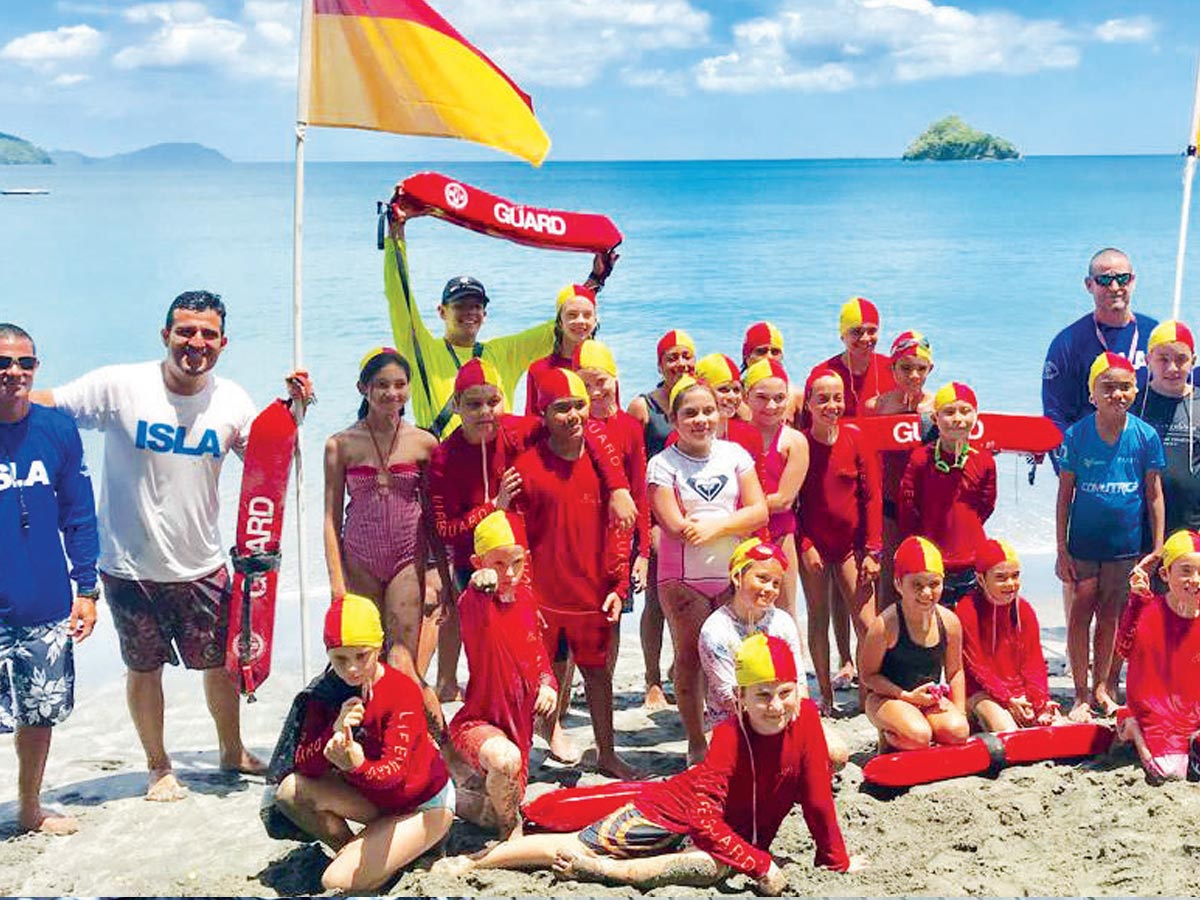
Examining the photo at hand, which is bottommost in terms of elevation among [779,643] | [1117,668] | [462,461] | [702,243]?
[1117,668]

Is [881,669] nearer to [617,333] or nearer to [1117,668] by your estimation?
[1117,668]

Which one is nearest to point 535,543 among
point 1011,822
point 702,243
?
point 1011,822

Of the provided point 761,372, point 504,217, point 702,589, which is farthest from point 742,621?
point 504,217

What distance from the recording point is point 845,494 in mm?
6723

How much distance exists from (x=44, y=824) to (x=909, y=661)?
155 inches

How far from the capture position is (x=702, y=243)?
50.8m

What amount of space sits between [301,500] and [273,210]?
72145 mm

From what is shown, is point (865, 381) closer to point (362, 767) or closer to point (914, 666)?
point (914, 666)

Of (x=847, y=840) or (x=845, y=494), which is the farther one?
(x=845, y=494)

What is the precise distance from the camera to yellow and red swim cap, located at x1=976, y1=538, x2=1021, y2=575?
6148mm

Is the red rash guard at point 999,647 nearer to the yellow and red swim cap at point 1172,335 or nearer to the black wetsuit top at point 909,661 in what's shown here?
the black wetsuit top at point 909,661

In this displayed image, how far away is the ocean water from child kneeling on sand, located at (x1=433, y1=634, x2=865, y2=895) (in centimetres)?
532

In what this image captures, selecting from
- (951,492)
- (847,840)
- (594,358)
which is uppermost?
(594,358)

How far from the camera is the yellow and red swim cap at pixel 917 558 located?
5891mm
